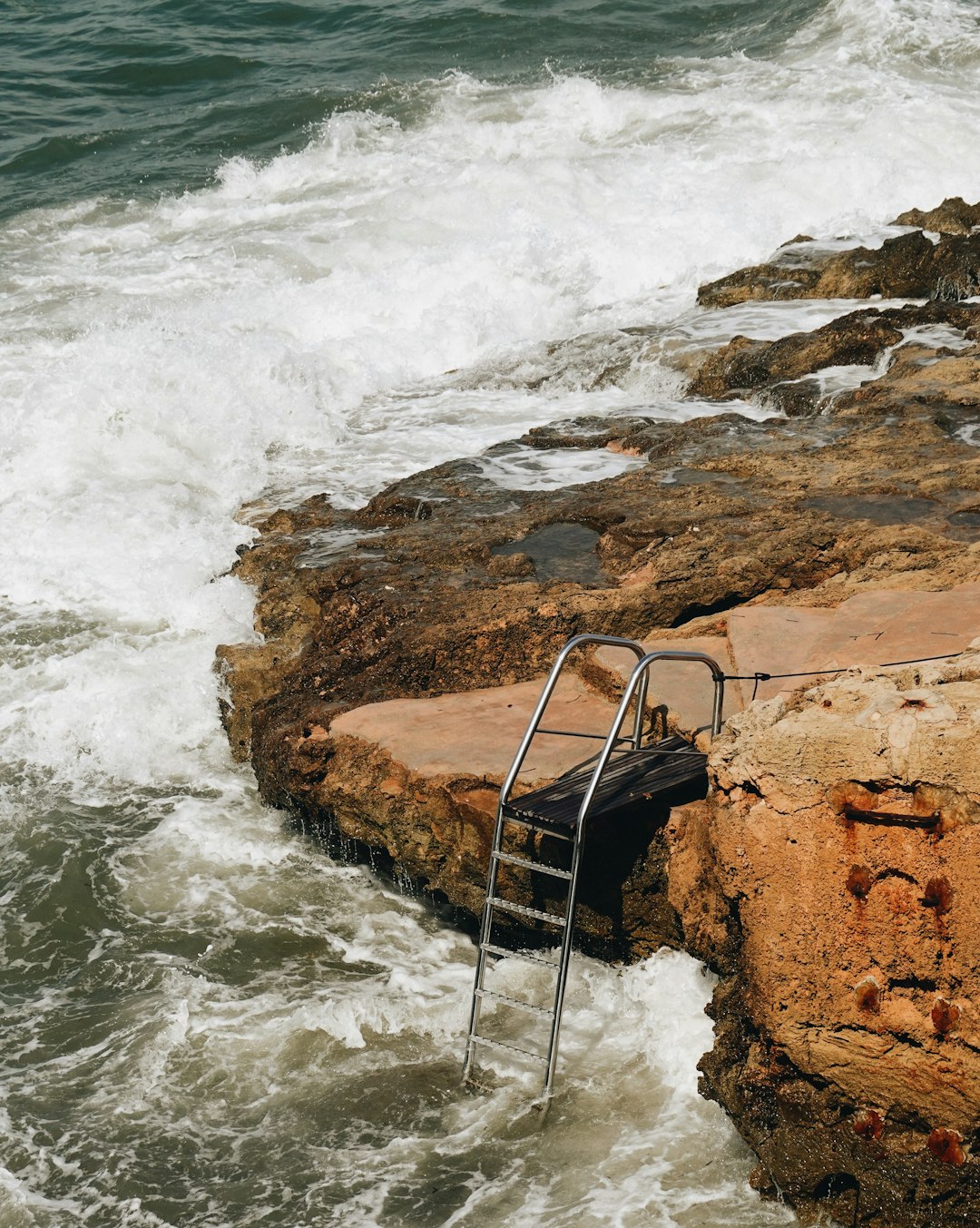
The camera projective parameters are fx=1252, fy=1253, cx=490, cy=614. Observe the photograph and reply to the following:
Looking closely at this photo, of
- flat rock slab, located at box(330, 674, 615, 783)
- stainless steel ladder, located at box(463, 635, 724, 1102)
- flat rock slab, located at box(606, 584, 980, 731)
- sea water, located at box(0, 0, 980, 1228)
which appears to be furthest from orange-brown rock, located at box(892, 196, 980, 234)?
stainless steel ladder, located at box(463, 635, 724, 1102)

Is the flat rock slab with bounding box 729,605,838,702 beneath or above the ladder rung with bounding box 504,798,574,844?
above

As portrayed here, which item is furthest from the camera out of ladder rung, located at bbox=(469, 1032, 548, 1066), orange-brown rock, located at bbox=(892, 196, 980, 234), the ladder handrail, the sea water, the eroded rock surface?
orange-brown rock, located at bbox=(892, 196, 980, 234)

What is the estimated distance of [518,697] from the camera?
5.46 meters

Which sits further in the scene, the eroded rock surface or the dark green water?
the dark green water

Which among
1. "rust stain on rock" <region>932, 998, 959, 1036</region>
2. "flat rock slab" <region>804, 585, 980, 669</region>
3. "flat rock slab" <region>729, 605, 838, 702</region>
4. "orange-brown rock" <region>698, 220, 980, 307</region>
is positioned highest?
"orange-brown rock" <region>698, 220, 980, 307</region>

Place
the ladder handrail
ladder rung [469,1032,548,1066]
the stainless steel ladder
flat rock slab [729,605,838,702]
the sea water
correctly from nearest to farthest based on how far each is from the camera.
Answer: the ladder handrail < the stainless steel ladder < the sea water < ladder rung [469,1032,548,1066] < flat rock slab [729,605,838,702]

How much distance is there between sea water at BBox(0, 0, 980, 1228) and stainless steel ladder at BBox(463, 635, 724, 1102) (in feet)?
0.88

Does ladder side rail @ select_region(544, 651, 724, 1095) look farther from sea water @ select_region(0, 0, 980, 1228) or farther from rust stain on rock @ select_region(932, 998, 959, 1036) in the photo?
rust stain on rock @ select_region(932, 998, 959, 1036)

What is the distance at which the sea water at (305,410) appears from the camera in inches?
163

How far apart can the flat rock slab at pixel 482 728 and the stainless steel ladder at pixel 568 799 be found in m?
0.21

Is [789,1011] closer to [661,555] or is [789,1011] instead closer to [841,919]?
[841,919]

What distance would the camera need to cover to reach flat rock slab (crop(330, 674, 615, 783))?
485cm

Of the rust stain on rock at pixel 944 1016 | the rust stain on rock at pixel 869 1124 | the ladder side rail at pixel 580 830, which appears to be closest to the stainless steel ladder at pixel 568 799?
the ladder side rail at pixel 580 830

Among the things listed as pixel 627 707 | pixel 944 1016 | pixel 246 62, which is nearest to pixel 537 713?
pixel 627 707
